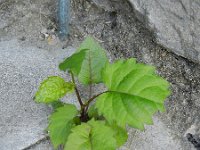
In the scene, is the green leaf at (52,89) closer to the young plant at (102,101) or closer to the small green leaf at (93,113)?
the young plant at (102,101)

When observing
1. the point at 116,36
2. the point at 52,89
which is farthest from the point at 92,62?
the point at 116,36

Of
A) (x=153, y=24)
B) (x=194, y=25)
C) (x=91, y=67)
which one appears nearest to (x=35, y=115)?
(x=91, y=67)

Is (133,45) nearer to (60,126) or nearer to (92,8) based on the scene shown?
(92,8)

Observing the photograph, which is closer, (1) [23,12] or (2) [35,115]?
(2) [35,115]

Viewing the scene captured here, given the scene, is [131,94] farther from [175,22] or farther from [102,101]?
[175,22]

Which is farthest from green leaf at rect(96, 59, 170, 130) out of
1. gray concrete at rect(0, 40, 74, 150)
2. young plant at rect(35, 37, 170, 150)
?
gray concrete at rect(0, 40, 74, 150)
